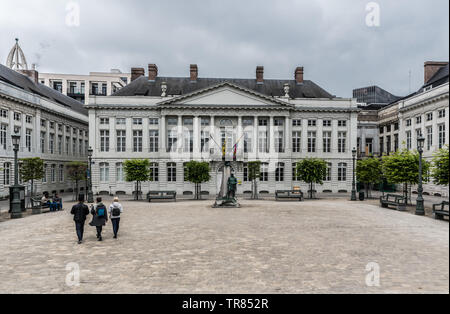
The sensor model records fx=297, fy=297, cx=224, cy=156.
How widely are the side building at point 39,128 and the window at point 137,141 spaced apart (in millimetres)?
10977

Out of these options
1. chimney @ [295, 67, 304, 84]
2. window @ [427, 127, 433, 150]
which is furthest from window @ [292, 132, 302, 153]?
window @ [427, 127, 433, 150]

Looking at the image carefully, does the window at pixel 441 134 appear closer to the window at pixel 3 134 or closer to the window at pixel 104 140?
the window at pixel 104 140

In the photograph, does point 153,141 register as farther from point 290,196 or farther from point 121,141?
point 290,196

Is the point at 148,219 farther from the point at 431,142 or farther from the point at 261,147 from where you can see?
the point at 431,142

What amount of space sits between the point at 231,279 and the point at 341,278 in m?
2.77

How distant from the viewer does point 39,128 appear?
120 feet

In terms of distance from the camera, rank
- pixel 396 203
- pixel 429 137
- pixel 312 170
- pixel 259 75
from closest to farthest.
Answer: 1. pixel 396 203
2. pixel 312 170
3. pixel 429 137
4. pixel 259 75

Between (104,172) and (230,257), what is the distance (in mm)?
33214

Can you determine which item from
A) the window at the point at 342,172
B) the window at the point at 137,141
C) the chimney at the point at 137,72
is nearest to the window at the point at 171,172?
the window at the point at 137,141

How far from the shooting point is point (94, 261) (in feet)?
29.7

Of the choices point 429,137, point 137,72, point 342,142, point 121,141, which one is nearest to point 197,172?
point 121,141

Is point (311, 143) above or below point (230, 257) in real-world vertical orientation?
above

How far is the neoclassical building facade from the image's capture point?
38.2m

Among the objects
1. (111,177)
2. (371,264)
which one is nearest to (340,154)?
(111,177)
